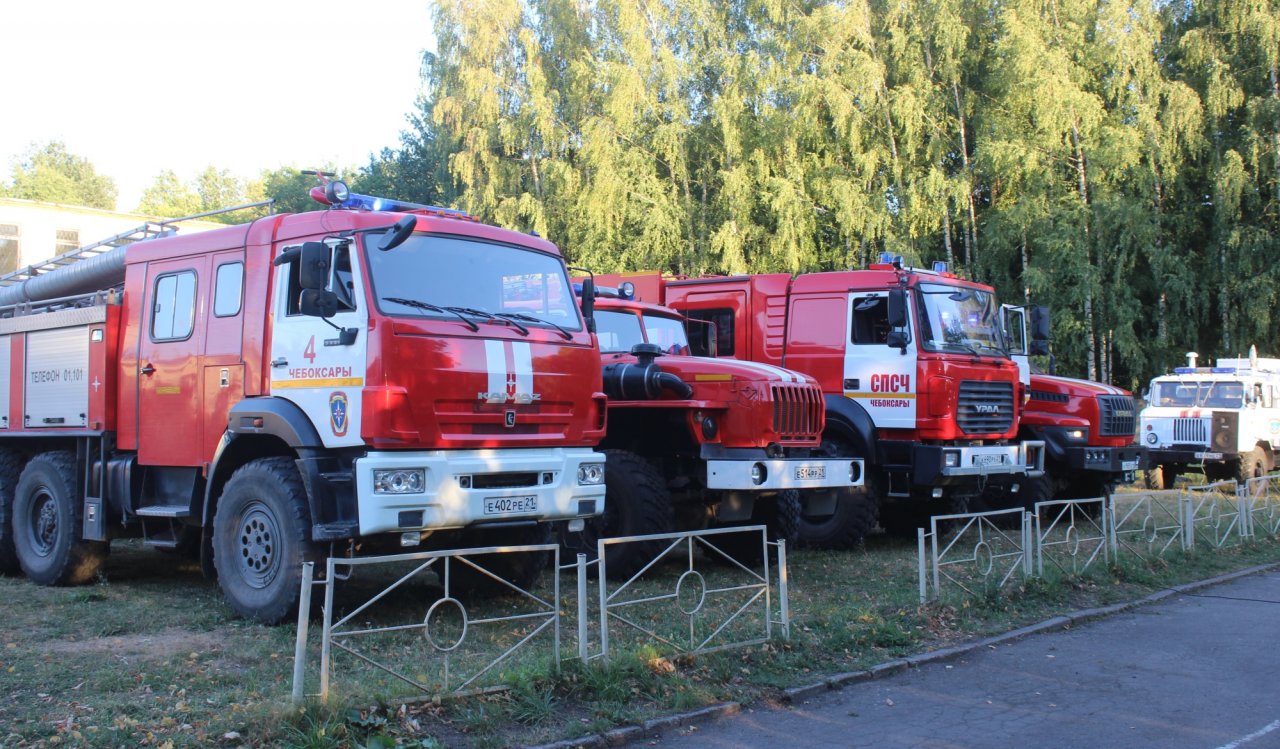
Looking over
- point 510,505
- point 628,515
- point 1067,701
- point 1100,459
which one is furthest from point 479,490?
point 1100,459

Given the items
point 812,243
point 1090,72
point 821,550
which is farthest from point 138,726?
point 1090,72

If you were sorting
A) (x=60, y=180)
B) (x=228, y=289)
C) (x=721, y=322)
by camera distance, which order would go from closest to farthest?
(x=228, y=289) → (x=721, y=322) → (x=60, y=180)

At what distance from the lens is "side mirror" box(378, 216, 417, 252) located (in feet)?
25.6

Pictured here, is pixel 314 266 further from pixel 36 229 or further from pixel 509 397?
pixel 36 229

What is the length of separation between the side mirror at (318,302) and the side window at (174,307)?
1.99 metres

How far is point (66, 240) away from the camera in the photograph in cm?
3198

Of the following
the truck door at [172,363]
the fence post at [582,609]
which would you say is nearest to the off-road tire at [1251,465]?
the fence post at [582,609]

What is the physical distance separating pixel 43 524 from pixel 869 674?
8.13 m

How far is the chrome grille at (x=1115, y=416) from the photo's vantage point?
15.3m

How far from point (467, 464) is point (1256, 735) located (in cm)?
512

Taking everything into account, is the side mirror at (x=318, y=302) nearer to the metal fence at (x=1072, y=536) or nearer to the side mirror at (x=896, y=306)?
the metal fence at (x=1072, y=536)

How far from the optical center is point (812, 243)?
94.9 feet

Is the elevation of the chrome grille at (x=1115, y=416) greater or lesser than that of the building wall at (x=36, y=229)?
lesser

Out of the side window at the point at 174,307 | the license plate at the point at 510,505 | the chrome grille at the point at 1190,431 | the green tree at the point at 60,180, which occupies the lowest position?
the license plate at the point at 510,505
